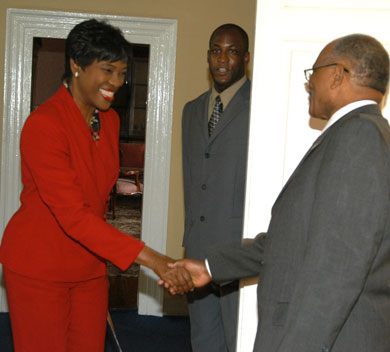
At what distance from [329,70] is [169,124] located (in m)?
2.85

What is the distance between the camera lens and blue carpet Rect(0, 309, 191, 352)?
390 centimetres

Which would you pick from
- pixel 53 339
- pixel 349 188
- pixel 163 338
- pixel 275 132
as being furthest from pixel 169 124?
pixel 349 188

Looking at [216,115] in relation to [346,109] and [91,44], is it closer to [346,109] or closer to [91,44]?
[91,44]

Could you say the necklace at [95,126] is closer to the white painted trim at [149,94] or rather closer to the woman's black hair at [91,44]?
the woman's black hair at [91,44]

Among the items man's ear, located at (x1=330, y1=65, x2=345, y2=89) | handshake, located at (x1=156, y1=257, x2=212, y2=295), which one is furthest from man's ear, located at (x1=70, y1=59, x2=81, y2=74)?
man's ear, located at (x1=330, y1=65, x2=345, y2=89)

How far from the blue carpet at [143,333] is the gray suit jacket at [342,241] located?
103 inches

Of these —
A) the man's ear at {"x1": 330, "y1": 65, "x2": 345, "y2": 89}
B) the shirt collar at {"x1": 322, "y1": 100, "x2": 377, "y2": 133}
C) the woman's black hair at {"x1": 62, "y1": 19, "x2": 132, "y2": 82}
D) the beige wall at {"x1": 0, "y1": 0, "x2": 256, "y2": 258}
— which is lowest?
the shirt collar at {"x1": 322, "y1": 100, "x2": 377, "y2": 133}

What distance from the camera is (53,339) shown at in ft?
6.78

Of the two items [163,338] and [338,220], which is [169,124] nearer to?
[163,338]

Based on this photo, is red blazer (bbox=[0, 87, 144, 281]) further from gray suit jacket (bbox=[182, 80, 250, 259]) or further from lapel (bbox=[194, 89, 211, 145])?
lapel (bbox=[194, 89, 211, 145])

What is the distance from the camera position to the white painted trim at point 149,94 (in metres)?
4.28

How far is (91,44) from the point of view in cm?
218

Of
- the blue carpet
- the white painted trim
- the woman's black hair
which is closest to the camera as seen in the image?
the woman's black hair

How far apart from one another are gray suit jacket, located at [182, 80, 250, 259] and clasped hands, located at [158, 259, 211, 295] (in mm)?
341
